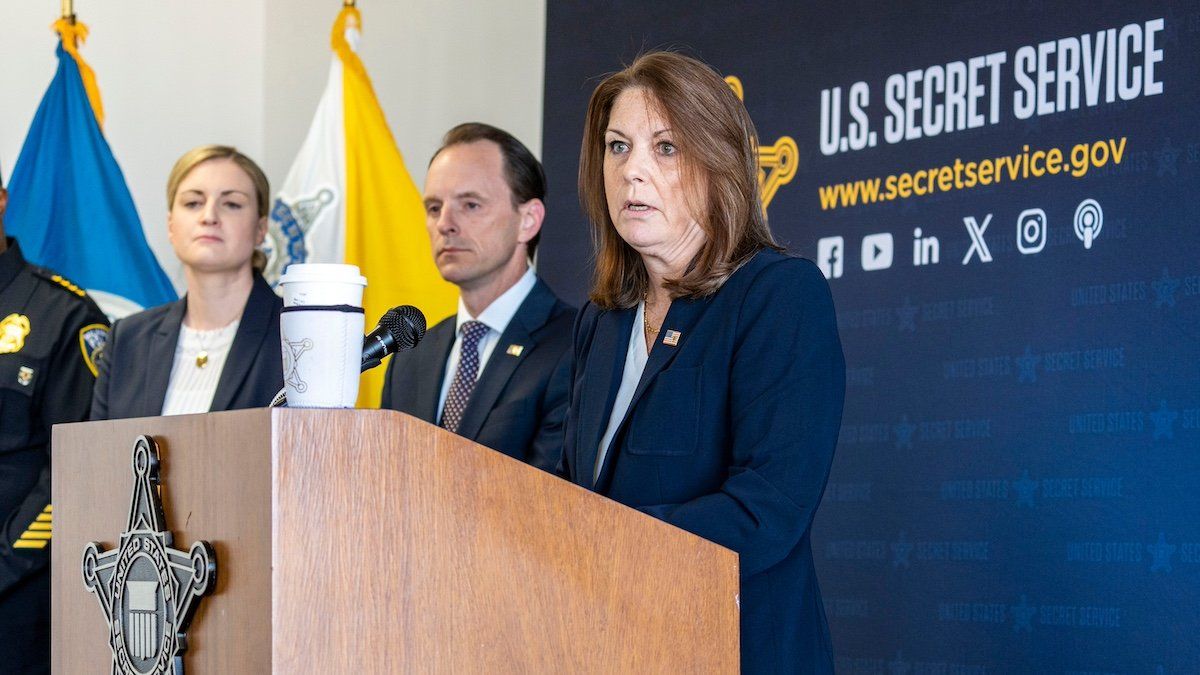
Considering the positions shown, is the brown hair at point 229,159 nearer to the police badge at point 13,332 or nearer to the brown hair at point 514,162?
the police badge at point 13,332

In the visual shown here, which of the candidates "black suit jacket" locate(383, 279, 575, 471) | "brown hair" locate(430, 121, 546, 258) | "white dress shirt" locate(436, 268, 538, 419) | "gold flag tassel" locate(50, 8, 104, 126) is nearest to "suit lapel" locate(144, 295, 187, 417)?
"black suit jacket" locate(383, 279, 575, 471)

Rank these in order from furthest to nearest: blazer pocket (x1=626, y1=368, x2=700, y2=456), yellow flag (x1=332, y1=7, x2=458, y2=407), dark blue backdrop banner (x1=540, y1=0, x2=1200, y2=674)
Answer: yellow flag (x1=332, y1=7, x2=458, y2=407)
dark blue backdrop banner (x1=540, y1=0, x2=1200, y2=674)
blazer pocket (x1=626, y1=368, x2=700, y2=456)

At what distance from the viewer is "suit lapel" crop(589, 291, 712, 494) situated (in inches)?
71.8

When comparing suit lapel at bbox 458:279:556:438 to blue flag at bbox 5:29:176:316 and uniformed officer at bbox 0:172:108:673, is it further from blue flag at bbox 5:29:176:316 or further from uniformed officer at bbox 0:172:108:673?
blue flag at bbox 5:29:176:316

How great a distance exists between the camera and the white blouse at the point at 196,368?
10.6 ft

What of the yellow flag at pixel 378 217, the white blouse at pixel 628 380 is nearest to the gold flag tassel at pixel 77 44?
the yellow flag at pixel 378 217

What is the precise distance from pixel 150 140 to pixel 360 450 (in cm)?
406

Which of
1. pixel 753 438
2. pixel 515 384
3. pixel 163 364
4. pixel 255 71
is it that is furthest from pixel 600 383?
pixel 255 71

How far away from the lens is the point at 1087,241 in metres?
2.72

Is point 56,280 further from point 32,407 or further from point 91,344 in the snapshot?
point 32,407

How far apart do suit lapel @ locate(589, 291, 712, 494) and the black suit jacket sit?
0.73 metres

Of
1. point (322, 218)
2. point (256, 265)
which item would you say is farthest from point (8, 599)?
point (322, 218)

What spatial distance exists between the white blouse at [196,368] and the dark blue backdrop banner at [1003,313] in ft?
4.80

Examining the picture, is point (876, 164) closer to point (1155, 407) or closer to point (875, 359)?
point (875, 359)
